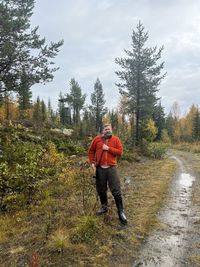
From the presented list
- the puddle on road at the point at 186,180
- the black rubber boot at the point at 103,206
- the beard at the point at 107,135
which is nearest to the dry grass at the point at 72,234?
the black rubber boot at the point at 103,206

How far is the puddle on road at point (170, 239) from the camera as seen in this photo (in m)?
5.21

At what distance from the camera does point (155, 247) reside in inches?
227

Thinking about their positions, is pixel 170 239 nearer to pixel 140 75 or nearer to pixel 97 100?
pixel 140 75

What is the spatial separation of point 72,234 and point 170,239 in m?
1.92

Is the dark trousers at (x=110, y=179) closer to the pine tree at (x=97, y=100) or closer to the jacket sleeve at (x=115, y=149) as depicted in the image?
the jacket sleeve at (x=115, y=149)

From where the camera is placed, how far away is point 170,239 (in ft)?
20.2

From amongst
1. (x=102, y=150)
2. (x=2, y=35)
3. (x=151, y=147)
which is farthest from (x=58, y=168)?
(x=151, y=147)

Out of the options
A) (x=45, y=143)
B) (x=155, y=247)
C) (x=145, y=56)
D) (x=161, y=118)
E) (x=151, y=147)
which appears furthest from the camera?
(x=161, y=118)

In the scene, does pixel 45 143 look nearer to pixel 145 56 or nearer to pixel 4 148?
pixel 4 148

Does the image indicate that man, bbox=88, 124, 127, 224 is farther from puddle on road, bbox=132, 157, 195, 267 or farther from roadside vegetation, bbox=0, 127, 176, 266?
puddle on road, bbox=132, 157, 195, 267

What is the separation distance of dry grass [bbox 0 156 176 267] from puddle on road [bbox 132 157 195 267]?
206 millimetres

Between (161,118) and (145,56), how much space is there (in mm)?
39122

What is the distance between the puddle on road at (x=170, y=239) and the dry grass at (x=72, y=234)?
8.1 inches

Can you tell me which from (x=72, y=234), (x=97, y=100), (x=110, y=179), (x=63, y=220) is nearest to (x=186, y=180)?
(x=110, y=179)
